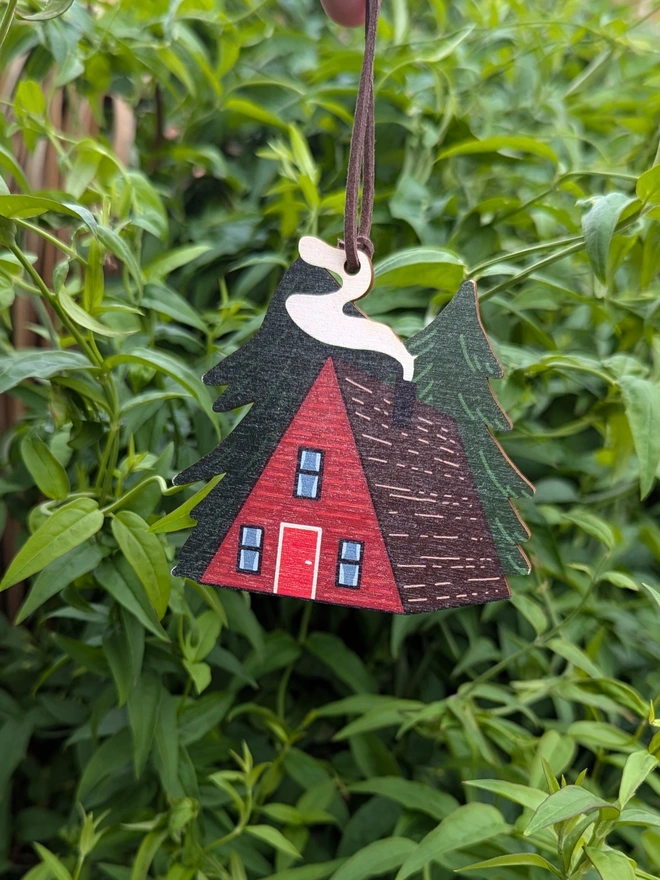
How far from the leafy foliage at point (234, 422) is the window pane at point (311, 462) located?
0.10 meters

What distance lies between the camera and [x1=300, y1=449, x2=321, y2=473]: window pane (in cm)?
45

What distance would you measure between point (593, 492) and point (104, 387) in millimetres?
540

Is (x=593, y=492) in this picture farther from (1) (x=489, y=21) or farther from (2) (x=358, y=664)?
(1) (x=489, y=21)

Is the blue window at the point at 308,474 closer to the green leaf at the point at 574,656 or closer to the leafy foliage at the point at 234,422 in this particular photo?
the leafy foliage at the point at 234,422

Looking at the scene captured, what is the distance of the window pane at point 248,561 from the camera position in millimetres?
450

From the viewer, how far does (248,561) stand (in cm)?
45

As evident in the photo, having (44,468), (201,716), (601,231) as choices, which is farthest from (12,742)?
(601,231)

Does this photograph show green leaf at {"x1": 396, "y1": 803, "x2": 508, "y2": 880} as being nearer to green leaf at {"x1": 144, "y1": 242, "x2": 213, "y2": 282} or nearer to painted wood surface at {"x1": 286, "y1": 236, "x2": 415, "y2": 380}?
painted wood surface at {"x1": 286, "y1": 236, "x2": 415, "y2": 380}

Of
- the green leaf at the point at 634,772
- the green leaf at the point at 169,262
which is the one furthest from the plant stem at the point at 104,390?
the green leaf at the point at 634,772

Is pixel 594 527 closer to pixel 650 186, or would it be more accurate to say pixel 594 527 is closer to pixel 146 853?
pixel 650 186

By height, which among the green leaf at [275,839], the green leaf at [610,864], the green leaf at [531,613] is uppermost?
the green leaf at [531,613]

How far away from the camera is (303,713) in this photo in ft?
2.51

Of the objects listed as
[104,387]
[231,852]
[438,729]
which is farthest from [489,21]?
[231,852]

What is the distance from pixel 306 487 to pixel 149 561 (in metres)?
0.10
